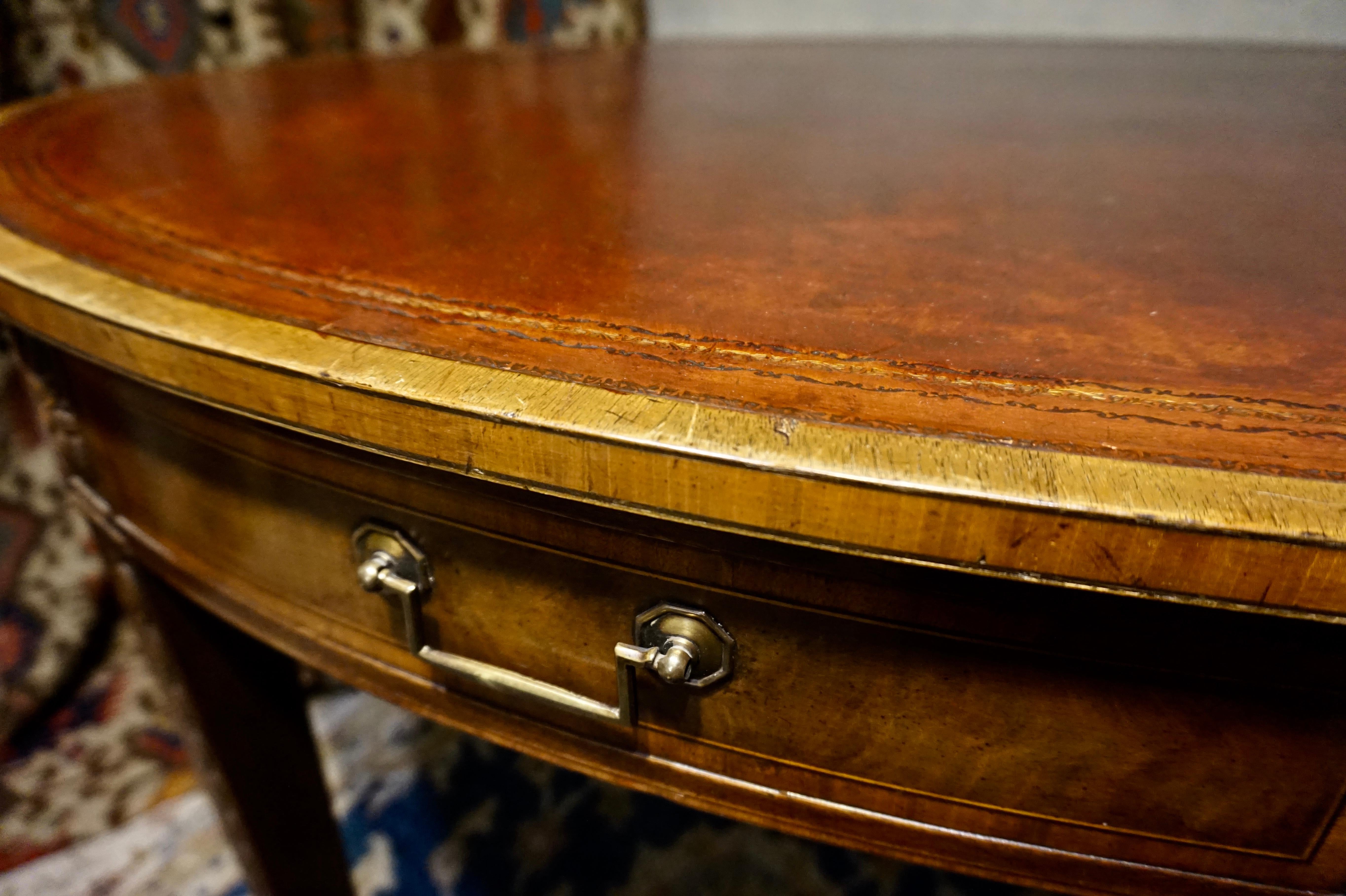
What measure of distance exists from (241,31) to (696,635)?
3.04 feet

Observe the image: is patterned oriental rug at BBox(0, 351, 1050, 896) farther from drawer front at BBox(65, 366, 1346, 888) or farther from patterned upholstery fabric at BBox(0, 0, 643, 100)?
drawer front at BBox(65, 366, 1346, 888)

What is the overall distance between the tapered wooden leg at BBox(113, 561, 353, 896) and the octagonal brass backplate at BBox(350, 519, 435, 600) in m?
0.24

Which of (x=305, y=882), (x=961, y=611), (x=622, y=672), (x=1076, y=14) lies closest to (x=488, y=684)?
(x=622, y=672)

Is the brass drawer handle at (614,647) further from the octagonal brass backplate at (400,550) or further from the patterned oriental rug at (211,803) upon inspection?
the patterned oriental rug at (211,803)

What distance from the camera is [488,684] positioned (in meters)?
0.31

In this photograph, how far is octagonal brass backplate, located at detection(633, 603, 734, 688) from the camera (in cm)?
27

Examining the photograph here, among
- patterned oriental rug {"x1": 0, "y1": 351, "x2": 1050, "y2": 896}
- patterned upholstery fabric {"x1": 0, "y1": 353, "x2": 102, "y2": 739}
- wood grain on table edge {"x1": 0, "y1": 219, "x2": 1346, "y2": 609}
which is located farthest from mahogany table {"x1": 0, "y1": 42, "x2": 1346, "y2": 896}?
patterned upholstery fabric {"x1": 0, "y1": 353, "x2": 102, "y2": 739}

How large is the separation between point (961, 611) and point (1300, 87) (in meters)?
0.59

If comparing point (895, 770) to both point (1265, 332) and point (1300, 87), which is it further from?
point (1300, 87)

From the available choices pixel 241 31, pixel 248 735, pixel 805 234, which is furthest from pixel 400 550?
pixel 241 31

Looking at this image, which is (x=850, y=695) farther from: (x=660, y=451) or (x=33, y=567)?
(x=33, y=567)

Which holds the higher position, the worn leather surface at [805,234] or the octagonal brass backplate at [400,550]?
the worn leather surface at [805,234]

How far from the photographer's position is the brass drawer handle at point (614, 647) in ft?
0.89

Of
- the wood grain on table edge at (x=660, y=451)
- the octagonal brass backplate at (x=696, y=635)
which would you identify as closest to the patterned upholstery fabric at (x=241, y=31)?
the wood grain on table edge at (x=660, y=451)
